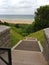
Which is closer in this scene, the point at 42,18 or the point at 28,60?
the point at 28,60

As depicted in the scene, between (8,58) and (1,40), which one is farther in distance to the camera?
(1,40)

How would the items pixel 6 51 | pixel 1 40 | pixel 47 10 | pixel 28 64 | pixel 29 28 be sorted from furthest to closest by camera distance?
pixel 29 28, pixel 47 10, pixel 1 40, pixel 28 64, pixel 6 51

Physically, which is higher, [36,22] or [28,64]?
[28,64]

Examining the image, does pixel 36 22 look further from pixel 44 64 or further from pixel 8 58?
pixel 8 58

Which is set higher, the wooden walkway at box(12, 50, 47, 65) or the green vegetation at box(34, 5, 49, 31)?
the wooden walkway at box(12, 50, 47, 65)

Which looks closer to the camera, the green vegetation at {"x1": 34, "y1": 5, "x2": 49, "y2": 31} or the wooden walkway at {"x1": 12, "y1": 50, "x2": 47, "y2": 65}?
the wooden walkway at {"x1": 12, "y1": 50, "x2": 47, "y2": 65}

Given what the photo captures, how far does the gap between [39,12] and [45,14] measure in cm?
81

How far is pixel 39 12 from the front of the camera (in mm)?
26484

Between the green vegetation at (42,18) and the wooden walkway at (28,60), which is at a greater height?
the wooden walkway at (28,60)

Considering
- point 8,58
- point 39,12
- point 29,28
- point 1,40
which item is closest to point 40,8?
point 39,12

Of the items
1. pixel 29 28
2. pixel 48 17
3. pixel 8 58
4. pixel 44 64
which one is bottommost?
pixel 29 28

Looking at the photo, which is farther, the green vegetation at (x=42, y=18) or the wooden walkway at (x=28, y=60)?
the green vegetation at (x=42, y=18)

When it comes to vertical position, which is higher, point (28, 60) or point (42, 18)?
point (28, 60)

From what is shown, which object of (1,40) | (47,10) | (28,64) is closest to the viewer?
(28,64)
